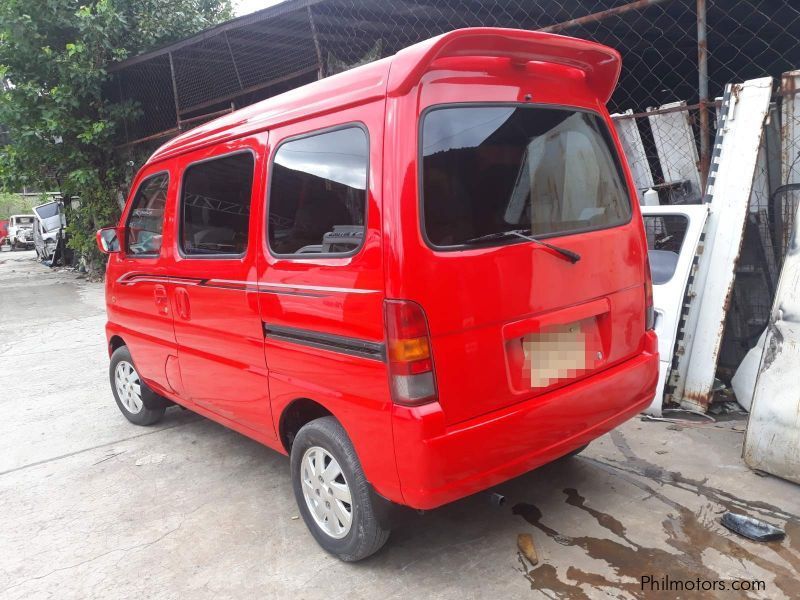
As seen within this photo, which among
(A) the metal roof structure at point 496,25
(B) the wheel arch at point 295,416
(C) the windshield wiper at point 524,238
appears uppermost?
(A) the metal roof structure at point 496,25

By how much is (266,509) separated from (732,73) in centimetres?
718

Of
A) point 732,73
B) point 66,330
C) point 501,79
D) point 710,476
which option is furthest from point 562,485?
point 66,330

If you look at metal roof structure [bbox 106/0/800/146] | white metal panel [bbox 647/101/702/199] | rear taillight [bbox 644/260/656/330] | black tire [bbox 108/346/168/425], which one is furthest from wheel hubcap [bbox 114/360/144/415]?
white metal panel [bbox 647/101/702/199]

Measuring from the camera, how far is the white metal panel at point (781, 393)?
282 centimetres

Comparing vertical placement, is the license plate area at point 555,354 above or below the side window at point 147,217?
below

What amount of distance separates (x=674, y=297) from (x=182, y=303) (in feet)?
9.96

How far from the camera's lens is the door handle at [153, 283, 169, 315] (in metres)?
3.51

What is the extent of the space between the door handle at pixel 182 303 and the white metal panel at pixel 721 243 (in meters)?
3.08

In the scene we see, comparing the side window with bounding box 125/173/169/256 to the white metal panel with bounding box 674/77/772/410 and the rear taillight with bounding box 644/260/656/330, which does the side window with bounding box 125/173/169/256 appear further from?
the white metal panel with bounding box 674/77/772/410

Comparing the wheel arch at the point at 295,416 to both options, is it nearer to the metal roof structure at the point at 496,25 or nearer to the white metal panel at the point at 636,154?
the white metal panel at the point at 636,154

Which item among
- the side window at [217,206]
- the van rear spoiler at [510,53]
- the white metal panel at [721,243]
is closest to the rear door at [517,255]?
the van rear spoiler at [510,53]

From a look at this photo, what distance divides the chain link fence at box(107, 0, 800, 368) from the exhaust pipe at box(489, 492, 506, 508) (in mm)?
2192

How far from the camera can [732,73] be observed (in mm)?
6953

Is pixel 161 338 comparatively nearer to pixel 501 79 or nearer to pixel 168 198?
pixel 168 198
